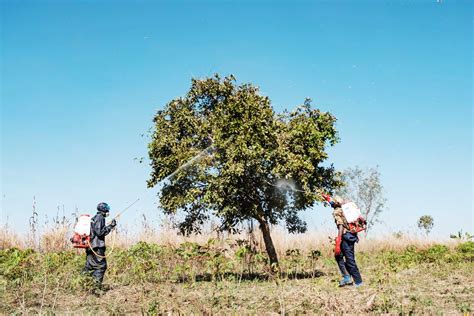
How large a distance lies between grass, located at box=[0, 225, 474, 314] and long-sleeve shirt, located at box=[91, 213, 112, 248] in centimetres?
113

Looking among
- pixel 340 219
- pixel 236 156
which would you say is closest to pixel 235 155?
pixel 236 156

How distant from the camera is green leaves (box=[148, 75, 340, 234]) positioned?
12945 mm

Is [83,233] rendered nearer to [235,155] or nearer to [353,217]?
[235,155]

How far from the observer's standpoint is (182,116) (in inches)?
564

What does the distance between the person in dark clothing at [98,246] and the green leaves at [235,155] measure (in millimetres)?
2330

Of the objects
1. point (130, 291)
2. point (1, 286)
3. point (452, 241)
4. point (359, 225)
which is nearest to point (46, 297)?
point (1, 286)

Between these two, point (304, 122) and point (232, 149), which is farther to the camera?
point (304, 122)

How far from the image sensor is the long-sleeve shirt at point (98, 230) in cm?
1221

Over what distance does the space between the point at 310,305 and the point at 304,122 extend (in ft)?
23.7

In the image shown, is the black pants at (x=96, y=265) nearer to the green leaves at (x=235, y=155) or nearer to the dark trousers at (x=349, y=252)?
the green leaves at (x=235, y=155)

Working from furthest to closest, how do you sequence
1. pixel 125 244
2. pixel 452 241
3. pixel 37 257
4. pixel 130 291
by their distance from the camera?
1. pixel 452 241
2. pixel 125 244
3. pixel 37 257
4. pixel 130 291

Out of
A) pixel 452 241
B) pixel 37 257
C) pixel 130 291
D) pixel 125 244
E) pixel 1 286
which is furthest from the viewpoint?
pixel 452 241

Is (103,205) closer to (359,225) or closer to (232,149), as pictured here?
(232,149)

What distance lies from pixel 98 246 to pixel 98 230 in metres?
0.43
